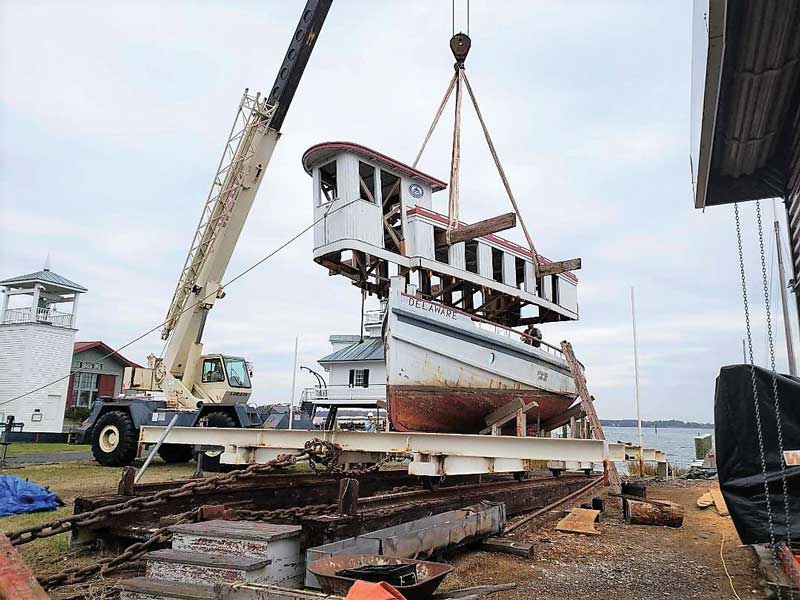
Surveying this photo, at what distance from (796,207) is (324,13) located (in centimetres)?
1028

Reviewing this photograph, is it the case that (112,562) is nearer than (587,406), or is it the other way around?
(112,562)

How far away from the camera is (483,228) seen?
959 centimetres

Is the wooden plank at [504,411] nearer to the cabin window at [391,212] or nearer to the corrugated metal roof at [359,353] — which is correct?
the cabin window at [391,212]

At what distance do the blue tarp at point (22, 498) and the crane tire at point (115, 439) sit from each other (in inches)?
170

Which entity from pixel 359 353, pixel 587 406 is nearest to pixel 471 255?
pixel 587 406

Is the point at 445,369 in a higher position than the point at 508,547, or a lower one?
higher

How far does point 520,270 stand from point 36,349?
2012 cm

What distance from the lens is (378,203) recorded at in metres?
10.2

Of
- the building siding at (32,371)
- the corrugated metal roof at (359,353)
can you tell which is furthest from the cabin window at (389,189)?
the building siding at (32,371)

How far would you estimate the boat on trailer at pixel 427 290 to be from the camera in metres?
9.13

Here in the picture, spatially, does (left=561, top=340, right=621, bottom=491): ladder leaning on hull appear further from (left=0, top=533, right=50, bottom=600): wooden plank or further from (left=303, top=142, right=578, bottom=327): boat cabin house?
(left=0, top=533, right=50, bottom=600): wooden plank

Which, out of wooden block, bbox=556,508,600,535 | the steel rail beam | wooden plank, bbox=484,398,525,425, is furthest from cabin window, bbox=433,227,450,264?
wooden block, bbox=556,508,600,535

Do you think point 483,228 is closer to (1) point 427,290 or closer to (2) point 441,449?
(1) point 427,290

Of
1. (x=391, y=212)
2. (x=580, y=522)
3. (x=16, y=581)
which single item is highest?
(x=391, y=212)
